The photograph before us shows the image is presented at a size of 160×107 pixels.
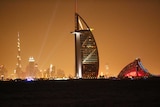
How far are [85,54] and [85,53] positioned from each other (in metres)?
0.53

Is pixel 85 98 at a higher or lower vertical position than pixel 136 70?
lower

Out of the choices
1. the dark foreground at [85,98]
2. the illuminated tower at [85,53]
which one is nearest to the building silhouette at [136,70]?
the illuminated tower at [85,53]

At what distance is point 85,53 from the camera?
588 feet

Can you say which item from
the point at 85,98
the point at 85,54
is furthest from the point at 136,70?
the point at 85,98

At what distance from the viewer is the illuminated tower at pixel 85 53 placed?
6983 inches

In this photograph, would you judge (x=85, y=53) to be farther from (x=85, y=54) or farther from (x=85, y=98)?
→ (x=85, y=98)

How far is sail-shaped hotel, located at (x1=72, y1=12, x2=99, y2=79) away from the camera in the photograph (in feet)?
582

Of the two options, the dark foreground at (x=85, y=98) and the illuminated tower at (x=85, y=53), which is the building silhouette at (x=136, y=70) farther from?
the dark foreground at (x=85, y=98)

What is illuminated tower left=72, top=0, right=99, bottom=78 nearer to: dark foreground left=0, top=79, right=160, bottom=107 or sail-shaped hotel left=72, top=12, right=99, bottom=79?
sail-shaped hotel left=72, top=12, right=99, bottom=79

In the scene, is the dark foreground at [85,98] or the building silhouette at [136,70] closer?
the dark foreground at [85,98]

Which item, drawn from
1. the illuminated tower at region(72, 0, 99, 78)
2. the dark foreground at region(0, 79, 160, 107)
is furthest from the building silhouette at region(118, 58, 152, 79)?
the dark foreground at region(0, 79, 160, 107)

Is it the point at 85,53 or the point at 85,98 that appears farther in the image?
the point at 85,53

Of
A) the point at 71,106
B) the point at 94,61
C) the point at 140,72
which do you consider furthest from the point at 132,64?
the point at 71,106

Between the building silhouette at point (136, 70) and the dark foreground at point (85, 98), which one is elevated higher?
the building silhouette at point (136, 70)
